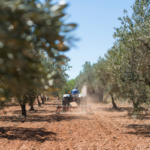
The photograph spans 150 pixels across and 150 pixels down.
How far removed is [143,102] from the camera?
12203 mm

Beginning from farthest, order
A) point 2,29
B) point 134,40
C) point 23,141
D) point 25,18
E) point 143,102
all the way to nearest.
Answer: point 143,102, point 134,40, point 23,141, point 25,18, point 2,29

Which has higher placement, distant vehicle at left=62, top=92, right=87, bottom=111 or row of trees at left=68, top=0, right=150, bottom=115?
row of trees at left=68, top=0, right=150, bottom=115

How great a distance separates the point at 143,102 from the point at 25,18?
1207 centimetres

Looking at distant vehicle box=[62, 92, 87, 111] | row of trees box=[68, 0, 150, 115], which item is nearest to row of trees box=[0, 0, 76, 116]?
row of trees box=[68, 0, 150, 115]

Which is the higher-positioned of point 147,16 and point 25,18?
point 147,16

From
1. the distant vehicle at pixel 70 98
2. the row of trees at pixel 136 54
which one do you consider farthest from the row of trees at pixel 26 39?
the distant vehicle at pixel 70 98

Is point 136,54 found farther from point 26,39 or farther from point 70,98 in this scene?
point 70,98

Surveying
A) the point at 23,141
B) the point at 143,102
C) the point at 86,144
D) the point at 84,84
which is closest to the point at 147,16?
the point at 143,102

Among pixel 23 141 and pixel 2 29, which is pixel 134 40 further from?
pixel 2 29

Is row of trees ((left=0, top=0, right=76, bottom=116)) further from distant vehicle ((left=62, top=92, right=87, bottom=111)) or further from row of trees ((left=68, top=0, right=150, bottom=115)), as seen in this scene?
distant vehicle ((left=62, top=92, right=87, bottom=111))

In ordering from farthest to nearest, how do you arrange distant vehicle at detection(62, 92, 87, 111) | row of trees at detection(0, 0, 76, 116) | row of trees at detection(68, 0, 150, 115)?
distant vehicle at detection(62, 92, 87, 111) → row of trees at detection(68, 0, 150, 115) → row of trees at detection(0, 0, 76, 116)

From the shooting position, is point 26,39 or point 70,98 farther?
point 70,98

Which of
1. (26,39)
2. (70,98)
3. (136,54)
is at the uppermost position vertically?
(136,54)

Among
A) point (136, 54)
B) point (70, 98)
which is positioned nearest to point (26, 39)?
point (136, 54)
